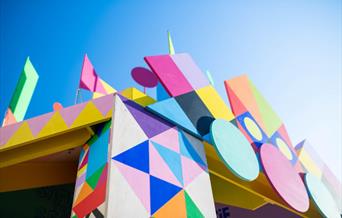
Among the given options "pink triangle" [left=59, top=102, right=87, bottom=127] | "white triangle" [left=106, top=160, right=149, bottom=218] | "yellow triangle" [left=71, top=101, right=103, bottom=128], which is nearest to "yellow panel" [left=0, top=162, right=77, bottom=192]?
"pink triangle" [left=59, top=102, right=87, bottom=127]

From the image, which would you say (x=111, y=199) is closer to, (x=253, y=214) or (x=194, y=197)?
(x=194, y=197)

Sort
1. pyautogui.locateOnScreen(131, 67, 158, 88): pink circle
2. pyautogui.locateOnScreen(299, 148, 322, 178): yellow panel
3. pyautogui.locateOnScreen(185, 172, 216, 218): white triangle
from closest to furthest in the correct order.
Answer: pyautogui.locateOnScreen(185, 172, 216, 218): white triangle → pyautogui.locateOnScreen(299, 148, 322, 178): yellow panel → pyautogui.locateOnScreen(131, 67, 158, 88): pink circle

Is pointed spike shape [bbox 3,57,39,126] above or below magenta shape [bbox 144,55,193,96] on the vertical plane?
above

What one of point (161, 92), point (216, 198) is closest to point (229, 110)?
point (161, 92)

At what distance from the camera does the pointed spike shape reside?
582 cm

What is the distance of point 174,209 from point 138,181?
1.70 ft

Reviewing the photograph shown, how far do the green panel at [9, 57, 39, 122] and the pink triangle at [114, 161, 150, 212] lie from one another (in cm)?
412

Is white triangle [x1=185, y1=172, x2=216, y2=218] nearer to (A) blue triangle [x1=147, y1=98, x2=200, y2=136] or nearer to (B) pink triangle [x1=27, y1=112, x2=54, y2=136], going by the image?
(A) blue triangle [x1=147, y1=98, x2=200, y2=136]

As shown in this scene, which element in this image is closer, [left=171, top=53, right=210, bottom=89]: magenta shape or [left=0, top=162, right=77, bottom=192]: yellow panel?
[left=171, top=53, right=210, bottom=89]: magenta shape

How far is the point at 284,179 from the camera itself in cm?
436

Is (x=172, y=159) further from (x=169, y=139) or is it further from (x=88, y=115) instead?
(x=88, y=115)

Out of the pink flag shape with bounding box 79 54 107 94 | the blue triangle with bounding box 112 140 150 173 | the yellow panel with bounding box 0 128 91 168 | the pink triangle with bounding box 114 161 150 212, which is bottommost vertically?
the pink triangle with bounding box 114 161 150 212

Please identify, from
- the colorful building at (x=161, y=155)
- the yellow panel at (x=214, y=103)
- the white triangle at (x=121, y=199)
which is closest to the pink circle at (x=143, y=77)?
the colorful building at (x=161, y=155)

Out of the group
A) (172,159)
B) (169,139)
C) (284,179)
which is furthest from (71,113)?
(284,179)
